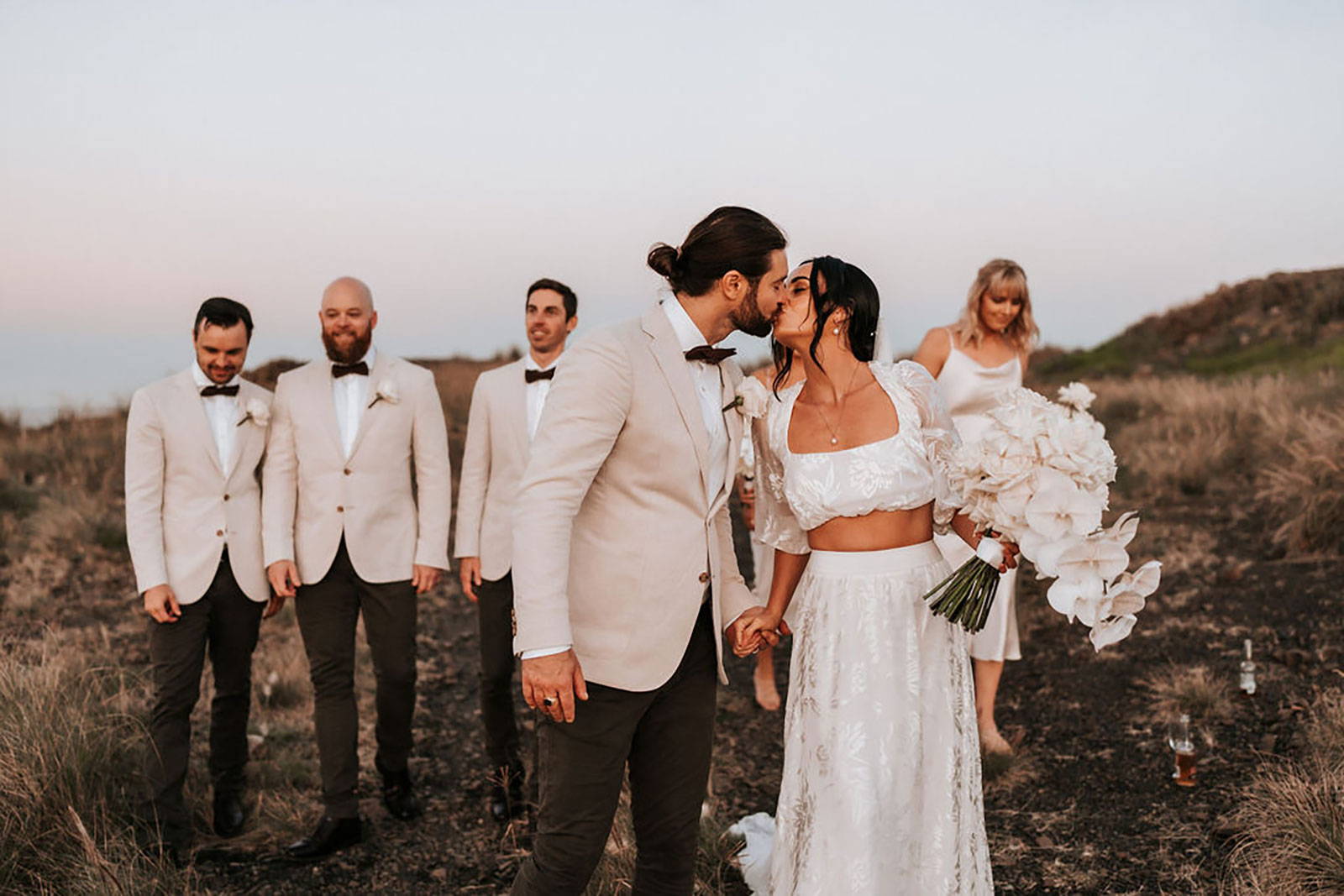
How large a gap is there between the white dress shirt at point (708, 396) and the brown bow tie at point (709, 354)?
0.02 meters

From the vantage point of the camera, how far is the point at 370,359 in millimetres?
4840

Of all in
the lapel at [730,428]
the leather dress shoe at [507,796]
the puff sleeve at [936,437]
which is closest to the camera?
the lapel at [730,428]

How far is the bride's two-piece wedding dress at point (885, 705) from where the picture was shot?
313cm

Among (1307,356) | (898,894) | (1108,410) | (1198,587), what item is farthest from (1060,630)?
(1307,356)

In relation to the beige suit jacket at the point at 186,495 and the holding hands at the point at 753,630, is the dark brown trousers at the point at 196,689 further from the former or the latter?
the holding hands at the point at 753,630

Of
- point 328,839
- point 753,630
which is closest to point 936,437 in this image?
point 753,630

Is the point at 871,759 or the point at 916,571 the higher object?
the point at 916,571

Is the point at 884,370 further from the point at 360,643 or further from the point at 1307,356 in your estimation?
the point at 1307,356

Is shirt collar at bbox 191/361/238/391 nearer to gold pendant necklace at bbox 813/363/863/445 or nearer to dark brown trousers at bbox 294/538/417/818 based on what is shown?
dark brown trousers at bbox 294/538/417/818

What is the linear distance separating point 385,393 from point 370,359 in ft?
0.78

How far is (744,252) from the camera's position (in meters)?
2.93

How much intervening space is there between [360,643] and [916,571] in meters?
6.27

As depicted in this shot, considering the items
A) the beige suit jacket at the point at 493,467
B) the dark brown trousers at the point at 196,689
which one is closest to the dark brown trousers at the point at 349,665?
the dark brown trousers at the point at 196,689

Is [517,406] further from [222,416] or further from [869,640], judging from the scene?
[869,640]
